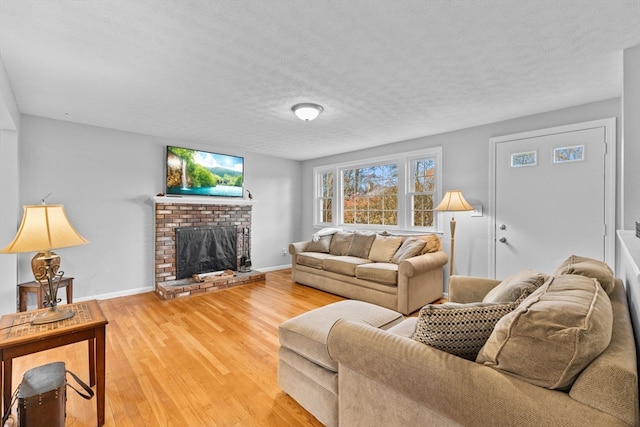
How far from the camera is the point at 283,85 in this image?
2697mm

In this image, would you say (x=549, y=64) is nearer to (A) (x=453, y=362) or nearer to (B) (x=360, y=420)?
(A) (x=453, y=362)

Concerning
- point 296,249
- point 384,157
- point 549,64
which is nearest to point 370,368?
point 549,64

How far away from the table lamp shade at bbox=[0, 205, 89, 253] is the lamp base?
1.39 feet

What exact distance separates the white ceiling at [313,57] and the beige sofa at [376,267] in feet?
5.76

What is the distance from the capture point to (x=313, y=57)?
221cm

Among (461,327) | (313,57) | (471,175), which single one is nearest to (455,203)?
(471,175)

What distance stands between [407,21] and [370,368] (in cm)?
193

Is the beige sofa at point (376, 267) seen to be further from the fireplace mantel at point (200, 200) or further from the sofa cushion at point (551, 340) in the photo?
the sofa cushion at point (551, 340)

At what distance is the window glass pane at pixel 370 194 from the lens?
5.09 m

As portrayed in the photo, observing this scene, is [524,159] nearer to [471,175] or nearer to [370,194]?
[471,175]

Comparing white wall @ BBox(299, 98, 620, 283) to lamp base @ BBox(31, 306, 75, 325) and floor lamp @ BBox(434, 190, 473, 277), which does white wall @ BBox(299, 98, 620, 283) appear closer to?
floor lamp @ BBox(434, 190, 473, 277)

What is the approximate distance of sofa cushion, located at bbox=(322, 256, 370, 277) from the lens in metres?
4.14

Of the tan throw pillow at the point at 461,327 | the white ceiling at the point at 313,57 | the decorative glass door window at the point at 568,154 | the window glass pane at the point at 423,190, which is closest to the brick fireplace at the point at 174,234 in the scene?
the white ceiling at the point at 313,57

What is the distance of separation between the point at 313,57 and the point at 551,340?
85.2 inches
